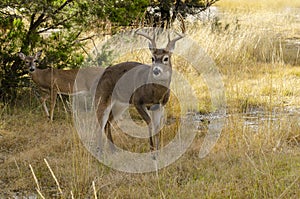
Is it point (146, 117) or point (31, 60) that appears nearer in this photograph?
point (146, 117)

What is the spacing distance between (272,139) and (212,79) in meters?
3.03

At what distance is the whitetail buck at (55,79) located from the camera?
23.8 ft

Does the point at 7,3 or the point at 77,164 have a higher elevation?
the point at 7,3

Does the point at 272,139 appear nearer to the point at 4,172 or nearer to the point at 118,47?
the point at 4,172

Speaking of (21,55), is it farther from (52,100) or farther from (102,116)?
(102,116)

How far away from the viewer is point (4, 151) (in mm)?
5703

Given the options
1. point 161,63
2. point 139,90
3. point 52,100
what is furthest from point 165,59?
point 52,100

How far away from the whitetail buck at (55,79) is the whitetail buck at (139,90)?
4.36 feet

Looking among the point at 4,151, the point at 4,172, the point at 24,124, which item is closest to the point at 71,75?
the point at 24,124

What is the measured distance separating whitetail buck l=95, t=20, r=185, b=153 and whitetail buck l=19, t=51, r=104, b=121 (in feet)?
4.36

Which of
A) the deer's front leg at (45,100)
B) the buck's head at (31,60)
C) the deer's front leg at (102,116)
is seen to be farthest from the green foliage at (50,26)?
the deer's front leg at (102,116)

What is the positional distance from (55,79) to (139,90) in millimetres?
2444

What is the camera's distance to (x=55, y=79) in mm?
7531

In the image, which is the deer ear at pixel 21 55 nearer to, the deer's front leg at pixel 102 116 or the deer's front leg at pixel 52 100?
the deer's front leg at pixel 52 100
